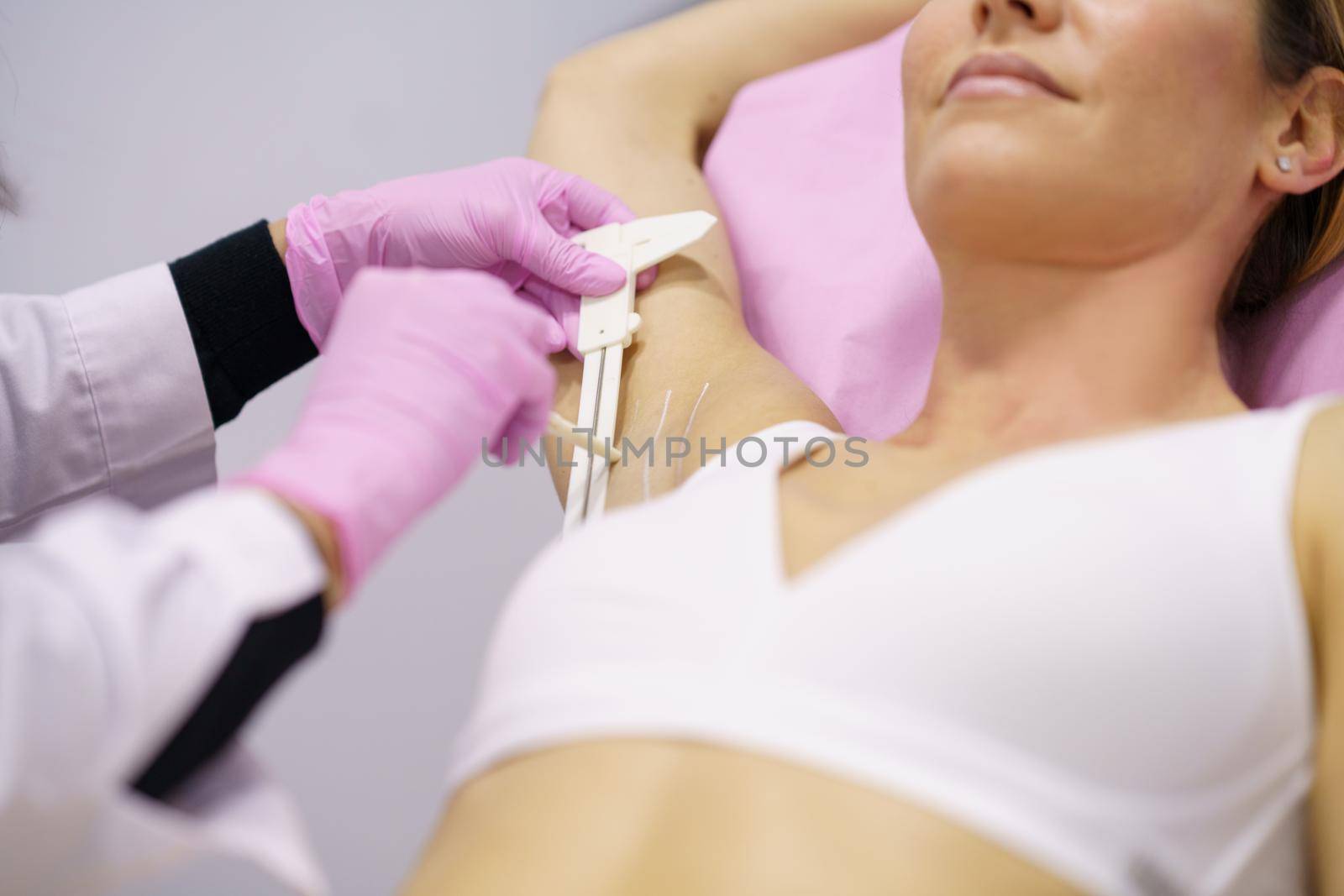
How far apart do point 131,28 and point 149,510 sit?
956 millimetres

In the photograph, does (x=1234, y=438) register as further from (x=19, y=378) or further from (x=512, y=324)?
(x=19, y=378)

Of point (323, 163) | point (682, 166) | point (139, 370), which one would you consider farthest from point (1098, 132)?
point (323, 163)

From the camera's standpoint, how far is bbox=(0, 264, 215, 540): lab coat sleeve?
46.3 inches

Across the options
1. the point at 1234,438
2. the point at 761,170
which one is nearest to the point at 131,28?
the point at 761,170

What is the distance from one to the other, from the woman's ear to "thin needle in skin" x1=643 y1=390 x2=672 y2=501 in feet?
1.84

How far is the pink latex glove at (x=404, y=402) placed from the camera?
2.53 ft

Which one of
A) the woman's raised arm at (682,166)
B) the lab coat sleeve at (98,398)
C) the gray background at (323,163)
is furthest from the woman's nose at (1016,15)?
the gray background at (323,163)

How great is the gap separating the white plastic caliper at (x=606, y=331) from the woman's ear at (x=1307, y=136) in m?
0.54

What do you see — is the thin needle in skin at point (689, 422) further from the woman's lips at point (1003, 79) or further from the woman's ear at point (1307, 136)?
the woman's ear at point (1307, 136)

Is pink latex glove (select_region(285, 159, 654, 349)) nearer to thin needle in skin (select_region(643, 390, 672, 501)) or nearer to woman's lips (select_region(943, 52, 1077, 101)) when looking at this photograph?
thin needle in skin (select_region(643, 390, 672, 501))

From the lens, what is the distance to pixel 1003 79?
0.98 meters

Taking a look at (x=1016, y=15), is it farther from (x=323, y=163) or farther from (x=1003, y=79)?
(x=323, y=163)

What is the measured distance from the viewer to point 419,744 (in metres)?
1.65

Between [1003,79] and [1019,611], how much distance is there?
1.55 feet
